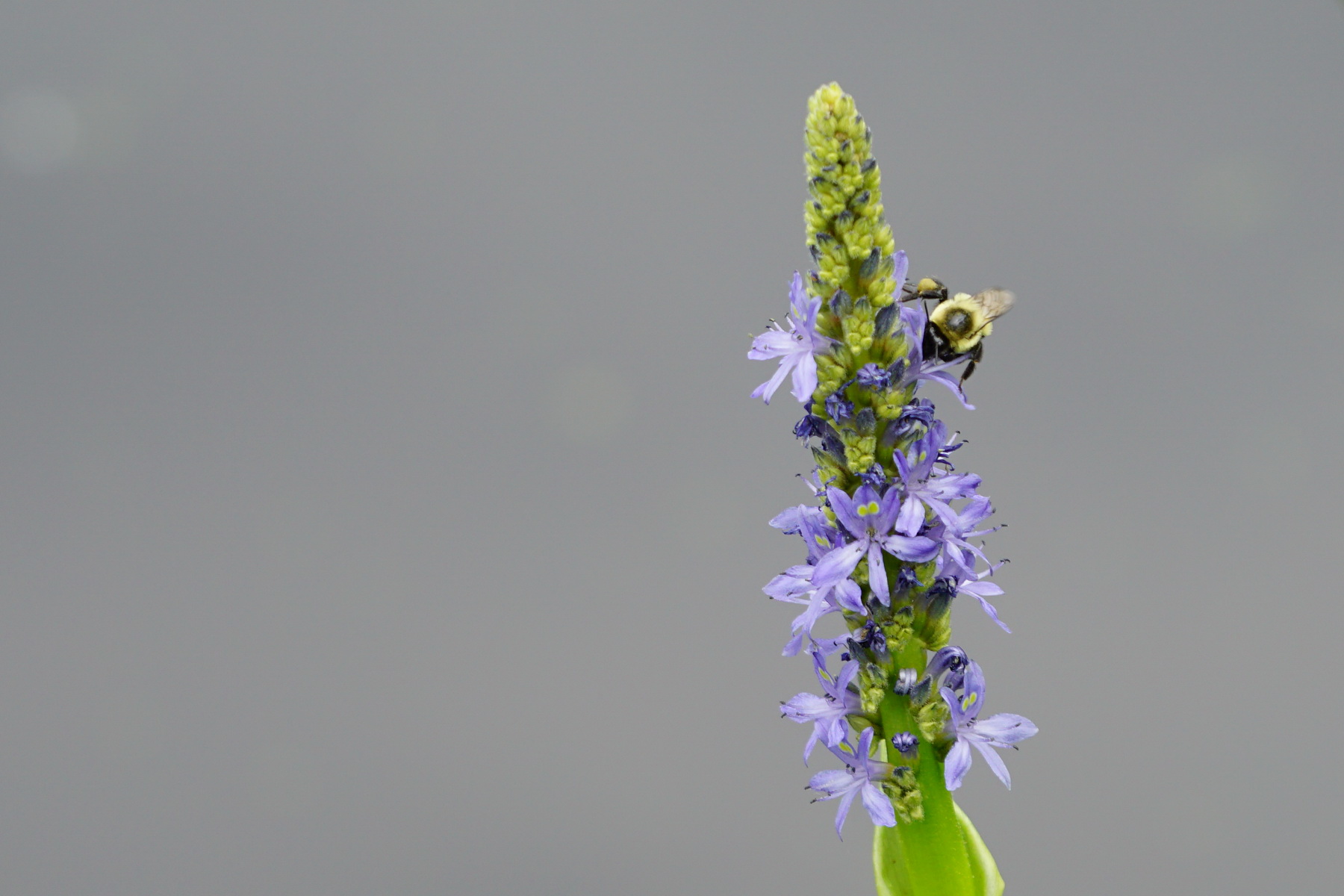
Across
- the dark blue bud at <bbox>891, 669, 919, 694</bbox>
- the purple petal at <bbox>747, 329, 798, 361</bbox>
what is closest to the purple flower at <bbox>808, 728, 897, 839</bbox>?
the dark blue bud at <bbox>891, 669, 919, 694</bbox>

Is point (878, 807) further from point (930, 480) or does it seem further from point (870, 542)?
point (930, 480)

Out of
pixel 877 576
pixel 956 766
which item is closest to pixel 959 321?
pixel 877 576

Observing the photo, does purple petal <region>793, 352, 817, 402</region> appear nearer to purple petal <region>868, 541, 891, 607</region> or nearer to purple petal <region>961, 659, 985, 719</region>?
purple petal <region>868, 541, 891, 607</region>

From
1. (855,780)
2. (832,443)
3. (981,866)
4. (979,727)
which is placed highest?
(832,443)

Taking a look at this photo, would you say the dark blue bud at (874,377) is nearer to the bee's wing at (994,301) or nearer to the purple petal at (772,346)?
the purple petal at (772,346)

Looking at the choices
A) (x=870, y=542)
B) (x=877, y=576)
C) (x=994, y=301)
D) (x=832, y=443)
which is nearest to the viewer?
(x=877, y=576)

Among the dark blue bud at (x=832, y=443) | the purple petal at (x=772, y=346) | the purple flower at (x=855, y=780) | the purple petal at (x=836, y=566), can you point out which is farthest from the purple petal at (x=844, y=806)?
the purple petal at (x=772, y=346)

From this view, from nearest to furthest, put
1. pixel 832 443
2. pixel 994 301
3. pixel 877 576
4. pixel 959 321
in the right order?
pixel 877 576 < pixel 832 443 < pixel 959 321 < pixel 994 301
